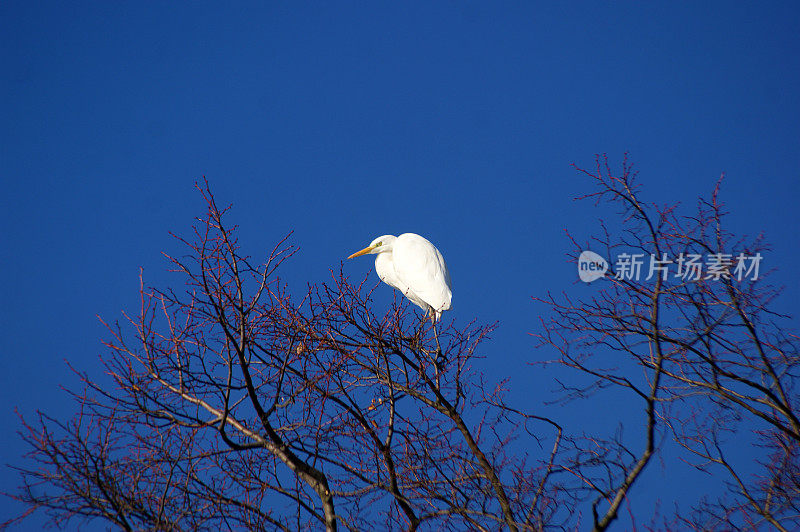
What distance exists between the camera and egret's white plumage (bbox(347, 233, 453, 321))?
24.0 ft

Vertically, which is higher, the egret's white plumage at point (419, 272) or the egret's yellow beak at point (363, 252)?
the egret's yellow beak at point (363, 252)

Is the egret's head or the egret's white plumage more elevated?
the egret's head

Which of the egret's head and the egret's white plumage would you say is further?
the egret's head

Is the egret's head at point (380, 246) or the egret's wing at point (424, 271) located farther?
the egret's head at point (380, 246)

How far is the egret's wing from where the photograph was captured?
23.9ft

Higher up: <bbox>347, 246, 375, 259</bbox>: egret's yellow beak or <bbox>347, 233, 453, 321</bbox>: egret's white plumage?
<bbox>347, 246, 375, 259</bbox>: egret's yellow beak

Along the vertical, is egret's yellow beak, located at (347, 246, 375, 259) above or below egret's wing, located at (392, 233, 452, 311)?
above

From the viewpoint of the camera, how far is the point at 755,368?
12.0 ft

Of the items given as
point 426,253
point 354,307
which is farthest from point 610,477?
point 426,253

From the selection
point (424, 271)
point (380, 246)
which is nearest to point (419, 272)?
point (424, 271)

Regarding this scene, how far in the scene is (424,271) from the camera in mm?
7328

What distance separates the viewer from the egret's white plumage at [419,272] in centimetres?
730

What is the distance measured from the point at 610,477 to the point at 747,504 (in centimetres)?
103

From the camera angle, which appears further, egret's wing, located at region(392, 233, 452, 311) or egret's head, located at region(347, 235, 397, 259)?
egret's head, located at region(347, 235, 397, 259)
